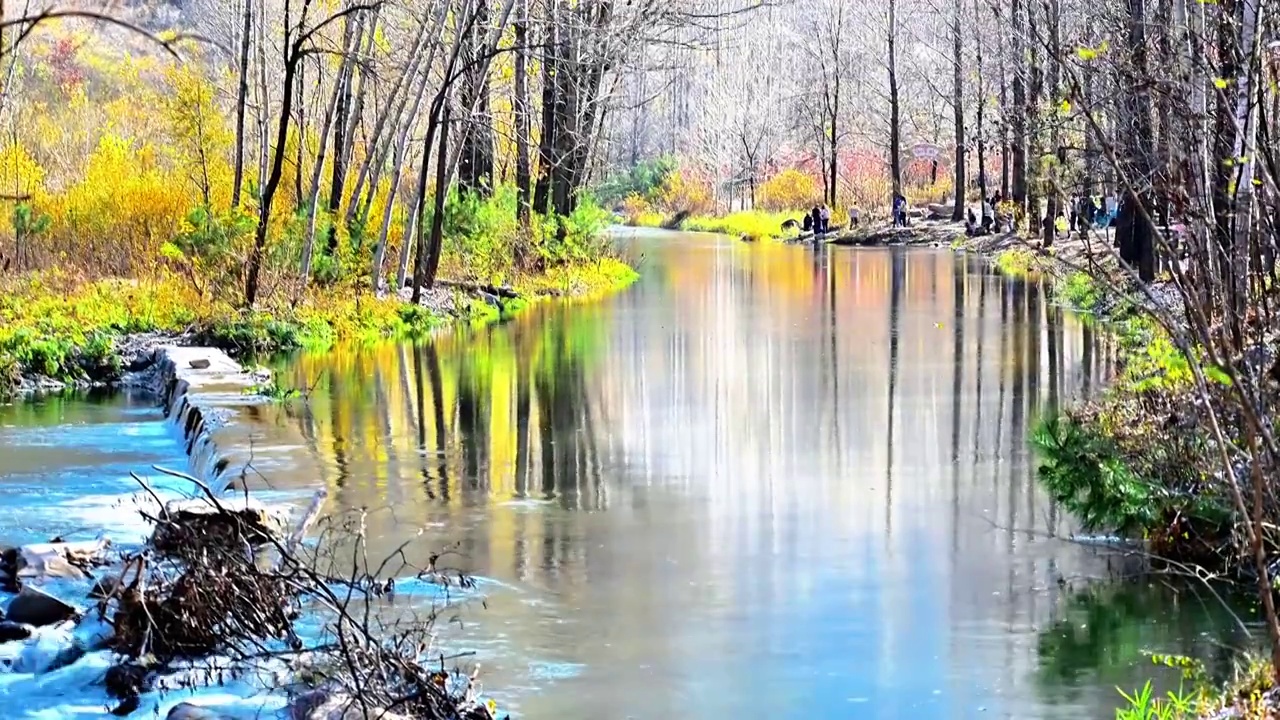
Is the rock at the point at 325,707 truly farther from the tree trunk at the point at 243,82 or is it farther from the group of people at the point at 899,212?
the group of people at the point at 899,212

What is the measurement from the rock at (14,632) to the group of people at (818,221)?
49844mm

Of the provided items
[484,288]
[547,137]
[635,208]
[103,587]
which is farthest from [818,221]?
[103,587]

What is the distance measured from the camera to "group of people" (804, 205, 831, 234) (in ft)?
191

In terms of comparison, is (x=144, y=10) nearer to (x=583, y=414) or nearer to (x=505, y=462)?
(x=505, y=462)

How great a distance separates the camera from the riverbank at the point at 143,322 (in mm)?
19578

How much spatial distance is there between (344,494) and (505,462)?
1971mm

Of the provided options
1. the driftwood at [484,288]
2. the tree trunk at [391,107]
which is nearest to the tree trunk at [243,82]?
the tree trunk at [391,107]

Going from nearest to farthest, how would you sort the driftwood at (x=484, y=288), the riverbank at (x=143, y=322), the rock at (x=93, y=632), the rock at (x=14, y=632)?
the rock at (x=93, y=632)
the rock at (x=14, y=632)
the riverbank at (x=143, y=322)
the driftwood at (x=484, y=288)

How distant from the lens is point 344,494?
12.8 metres

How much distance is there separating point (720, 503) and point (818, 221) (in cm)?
4622

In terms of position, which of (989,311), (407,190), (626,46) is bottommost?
(989,311)

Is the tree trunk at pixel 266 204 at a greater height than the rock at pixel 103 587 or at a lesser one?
greater

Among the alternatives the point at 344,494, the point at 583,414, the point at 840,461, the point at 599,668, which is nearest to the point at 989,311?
the point at 583,414

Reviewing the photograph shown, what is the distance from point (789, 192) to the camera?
70.7m
